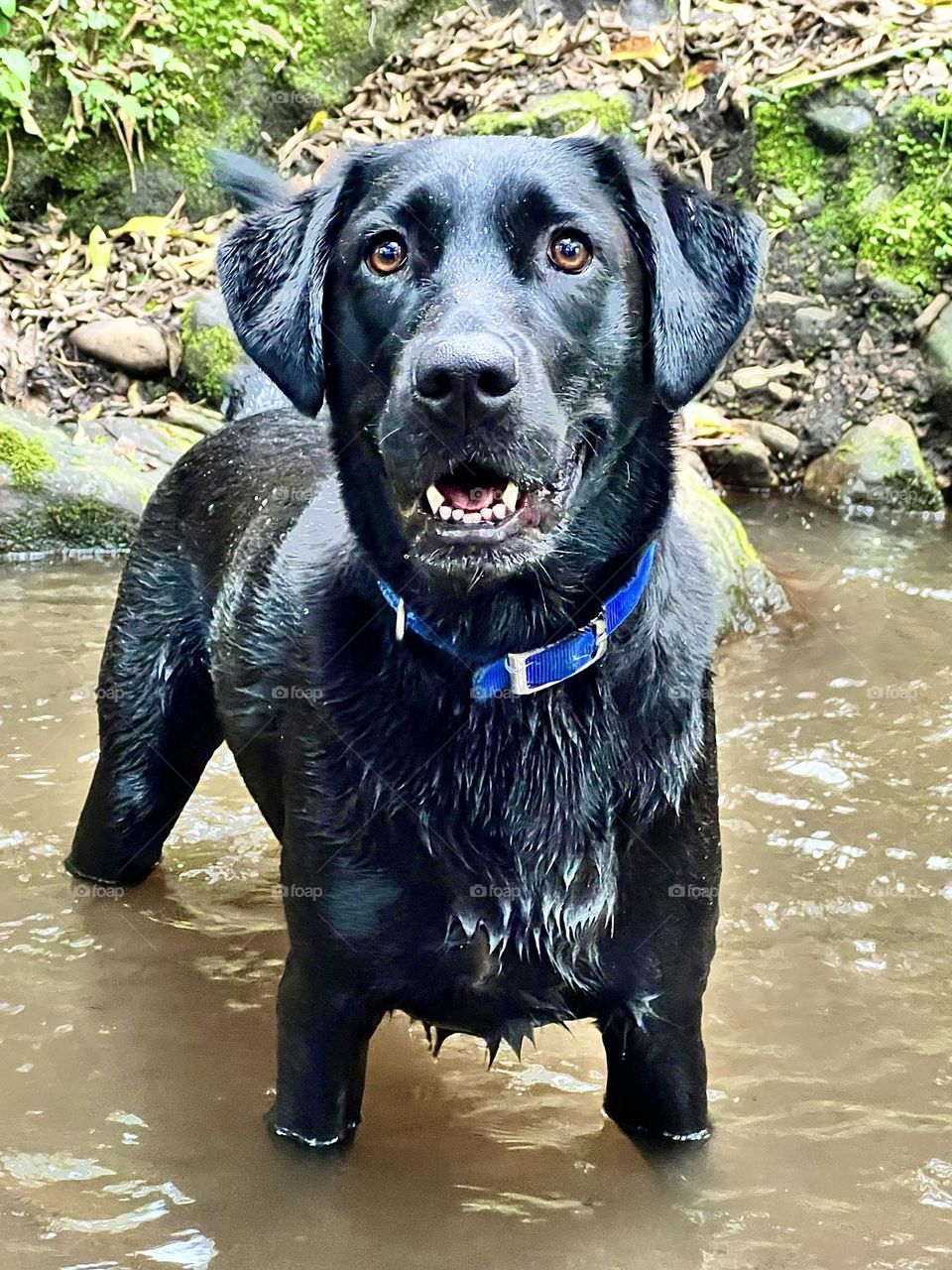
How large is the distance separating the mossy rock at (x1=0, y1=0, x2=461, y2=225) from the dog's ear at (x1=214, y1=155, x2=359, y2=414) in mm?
6931

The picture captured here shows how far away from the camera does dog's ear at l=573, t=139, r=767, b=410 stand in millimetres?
2490

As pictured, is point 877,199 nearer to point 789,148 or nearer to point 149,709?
point 789,148

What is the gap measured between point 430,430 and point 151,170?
7.86 m

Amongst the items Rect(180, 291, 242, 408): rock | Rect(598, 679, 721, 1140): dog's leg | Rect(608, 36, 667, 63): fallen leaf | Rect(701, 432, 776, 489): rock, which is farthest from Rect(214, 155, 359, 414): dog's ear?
Rect(608, 36, 667, 63): fallen leaf

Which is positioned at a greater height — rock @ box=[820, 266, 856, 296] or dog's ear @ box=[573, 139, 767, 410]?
dog's ear @ box=[573, 139, 767, 410]

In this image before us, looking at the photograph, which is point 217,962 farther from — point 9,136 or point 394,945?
point 9,136

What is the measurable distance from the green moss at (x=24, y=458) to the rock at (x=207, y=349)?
116 cm

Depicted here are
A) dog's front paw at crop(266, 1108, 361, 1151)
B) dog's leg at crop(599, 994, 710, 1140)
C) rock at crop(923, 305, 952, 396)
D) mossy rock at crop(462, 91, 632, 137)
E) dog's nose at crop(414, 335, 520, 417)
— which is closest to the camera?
dog's nose at crop(414, 335, 520, 417)

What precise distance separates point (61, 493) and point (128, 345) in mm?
1475

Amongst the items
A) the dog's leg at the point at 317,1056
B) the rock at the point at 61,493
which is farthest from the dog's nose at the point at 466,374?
the rock at the point at 61,493

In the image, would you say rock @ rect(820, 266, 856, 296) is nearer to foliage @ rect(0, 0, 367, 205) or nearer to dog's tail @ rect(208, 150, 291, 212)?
foliage @ rect(0, 0, 367, 205)

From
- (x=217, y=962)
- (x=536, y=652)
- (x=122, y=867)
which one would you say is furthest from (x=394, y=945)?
(x=122, y=867)

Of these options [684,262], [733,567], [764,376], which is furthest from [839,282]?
[684,262]

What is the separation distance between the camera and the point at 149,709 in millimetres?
3705
